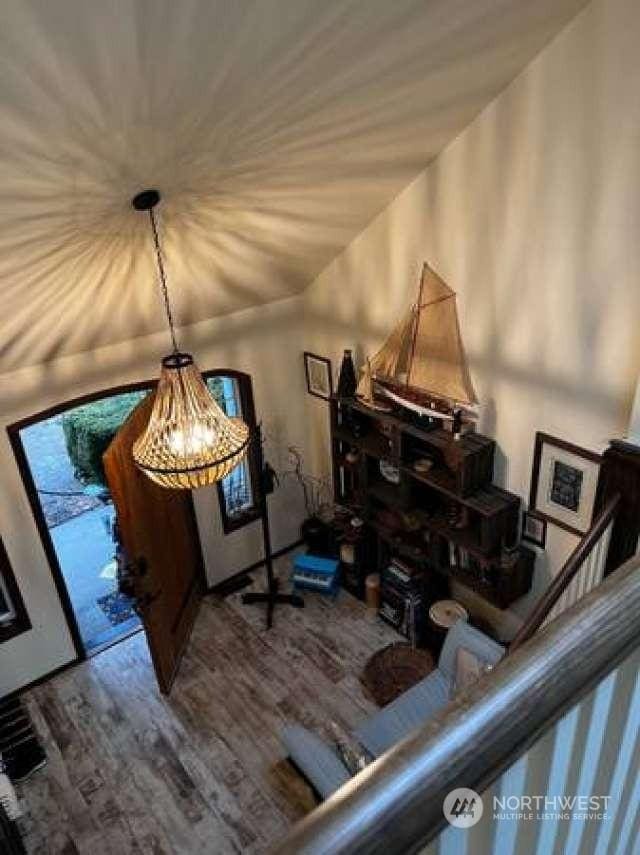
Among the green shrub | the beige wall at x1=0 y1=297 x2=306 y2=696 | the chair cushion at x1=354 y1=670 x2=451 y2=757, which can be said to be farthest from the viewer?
the green shrub

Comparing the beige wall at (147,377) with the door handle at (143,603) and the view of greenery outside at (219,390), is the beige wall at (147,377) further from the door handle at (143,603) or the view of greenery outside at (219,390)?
the door handle at (143,603)

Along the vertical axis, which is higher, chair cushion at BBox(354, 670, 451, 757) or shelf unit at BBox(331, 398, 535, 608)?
shelf unit at BBox(331, 398, 535, 608)

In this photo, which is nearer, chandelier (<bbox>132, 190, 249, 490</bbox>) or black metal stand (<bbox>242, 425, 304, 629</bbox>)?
chandelier (<bbox>132, 190, 249, 490</bbox>)

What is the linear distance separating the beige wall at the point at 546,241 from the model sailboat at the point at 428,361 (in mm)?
91

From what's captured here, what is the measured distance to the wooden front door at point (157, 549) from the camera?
13.2 feet

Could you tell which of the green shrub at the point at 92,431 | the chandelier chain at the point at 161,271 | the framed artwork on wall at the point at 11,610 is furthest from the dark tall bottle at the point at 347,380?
the green shrub at the point at 92,431

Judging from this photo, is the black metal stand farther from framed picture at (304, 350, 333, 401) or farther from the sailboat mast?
the sailboat mast

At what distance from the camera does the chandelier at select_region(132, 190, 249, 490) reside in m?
2.93

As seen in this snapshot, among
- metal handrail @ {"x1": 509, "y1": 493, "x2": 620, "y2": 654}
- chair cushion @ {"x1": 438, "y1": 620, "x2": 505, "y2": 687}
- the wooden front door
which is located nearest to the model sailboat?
metal handrail @ {"x1": 509, "y1": 493, "x2": 620, "y2": 654}

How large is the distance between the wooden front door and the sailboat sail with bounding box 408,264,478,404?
1919 millimetres

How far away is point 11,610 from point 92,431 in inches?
111

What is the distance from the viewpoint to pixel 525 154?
10.4ft

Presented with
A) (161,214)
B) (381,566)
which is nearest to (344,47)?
(161,214)

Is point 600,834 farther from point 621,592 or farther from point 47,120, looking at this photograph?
point 47,120
